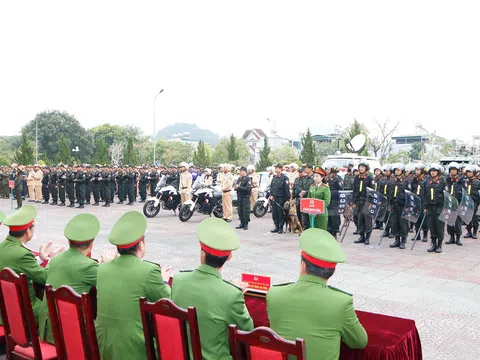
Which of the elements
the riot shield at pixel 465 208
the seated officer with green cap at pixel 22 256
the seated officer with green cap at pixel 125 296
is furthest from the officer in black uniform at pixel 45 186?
the seated officer with green cap at pixel 125 296

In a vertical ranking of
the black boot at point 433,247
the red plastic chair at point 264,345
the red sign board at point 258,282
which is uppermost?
the red plastic chair at point 264,345

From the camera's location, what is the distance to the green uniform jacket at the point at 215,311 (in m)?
2.87

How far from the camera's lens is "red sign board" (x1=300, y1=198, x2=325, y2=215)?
9922 millimetres

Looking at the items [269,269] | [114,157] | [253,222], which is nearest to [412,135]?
[114,157]

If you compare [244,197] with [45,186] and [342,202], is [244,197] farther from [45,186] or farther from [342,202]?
[45,186]

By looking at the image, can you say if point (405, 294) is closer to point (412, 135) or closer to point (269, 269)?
point (269, 269)

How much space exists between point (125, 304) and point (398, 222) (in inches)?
346

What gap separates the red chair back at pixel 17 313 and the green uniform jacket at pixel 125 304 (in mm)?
612

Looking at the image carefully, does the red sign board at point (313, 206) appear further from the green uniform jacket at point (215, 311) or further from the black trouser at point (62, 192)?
the black trouser at point (62, 192)

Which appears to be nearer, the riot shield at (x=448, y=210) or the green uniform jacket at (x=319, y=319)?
the green uniform jacket at (x=319, y=319)

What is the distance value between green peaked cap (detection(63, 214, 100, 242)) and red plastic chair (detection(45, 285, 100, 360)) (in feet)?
2.21

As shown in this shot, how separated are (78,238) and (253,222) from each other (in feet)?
38.4

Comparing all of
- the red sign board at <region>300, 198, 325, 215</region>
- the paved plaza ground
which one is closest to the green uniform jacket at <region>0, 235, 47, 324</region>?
the paved plaza ground

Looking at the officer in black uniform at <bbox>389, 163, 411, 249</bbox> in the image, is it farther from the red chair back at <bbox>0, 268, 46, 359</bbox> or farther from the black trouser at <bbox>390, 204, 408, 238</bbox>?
Result: the red chair back at <bbox>0, 268, 46, 359</bbox>
